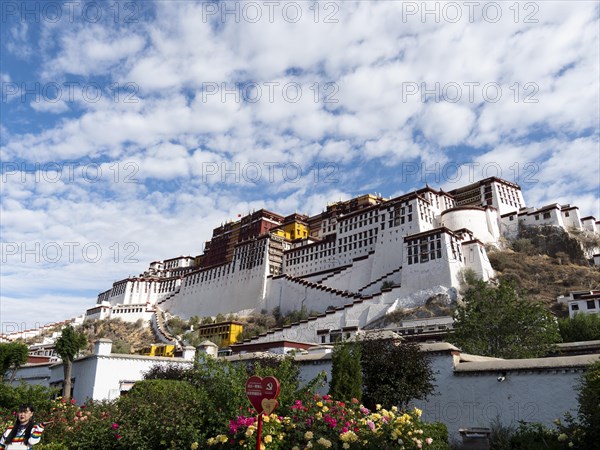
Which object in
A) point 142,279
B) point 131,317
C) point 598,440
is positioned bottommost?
point 598,440

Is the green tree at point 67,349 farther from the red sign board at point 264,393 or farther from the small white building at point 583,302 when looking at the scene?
the small white building at point 583,302

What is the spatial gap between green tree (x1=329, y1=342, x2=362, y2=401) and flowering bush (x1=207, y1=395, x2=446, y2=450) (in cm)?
318

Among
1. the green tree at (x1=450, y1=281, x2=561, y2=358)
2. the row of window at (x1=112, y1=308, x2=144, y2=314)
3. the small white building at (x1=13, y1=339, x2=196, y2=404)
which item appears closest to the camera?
the green tree at (x1=450, y1=281, x2=561, y2=358)

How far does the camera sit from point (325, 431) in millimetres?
9328

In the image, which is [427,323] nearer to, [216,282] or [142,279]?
[216,282]

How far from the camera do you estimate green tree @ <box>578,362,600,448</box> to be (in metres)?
8.93

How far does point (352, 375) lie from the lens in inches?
529

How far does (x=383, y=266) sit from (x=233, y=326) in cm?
1998

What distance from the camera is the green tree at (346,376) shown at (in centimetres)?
1323

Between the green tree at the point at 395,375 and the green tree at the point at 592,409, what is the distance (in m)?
4.51

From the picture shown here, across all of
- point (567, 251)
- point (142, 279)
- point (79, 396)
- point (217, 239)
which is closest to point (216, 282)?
point (217, 239)

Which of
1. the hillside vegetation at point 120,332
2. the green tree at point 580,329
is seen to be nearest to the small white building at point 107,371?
the green tree at point 580,329

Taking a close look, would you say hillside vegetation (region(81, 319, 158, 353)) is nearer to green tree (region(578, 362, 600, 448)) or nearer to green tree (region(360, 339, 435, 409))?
green tree (region(360, 339, 435, 409))

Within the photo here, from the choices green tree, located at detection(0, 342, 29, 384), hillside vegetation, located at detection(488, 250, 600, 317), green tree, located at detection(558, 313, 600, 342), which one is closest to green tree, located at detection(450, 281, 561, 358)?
green tree, located at detection(558, 313, 600, 342)
